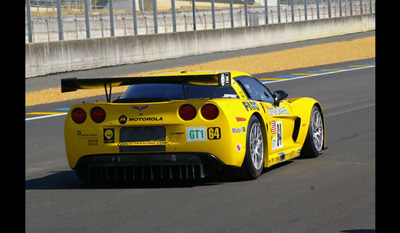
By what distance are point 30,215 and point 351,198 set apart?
278cm

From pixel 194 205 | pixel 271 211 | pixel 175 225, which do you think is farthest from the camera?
pixel 194 205

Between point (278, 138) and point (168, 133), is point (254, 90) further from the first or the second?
point (168, 133)

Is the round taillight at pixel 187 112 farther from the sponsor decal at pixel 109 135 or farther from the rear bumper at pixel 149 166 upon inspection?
the sponsor decal at pixel 109 135

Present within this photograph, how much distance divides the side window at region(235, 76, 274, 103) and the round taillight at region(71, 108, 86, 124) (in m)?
1.82

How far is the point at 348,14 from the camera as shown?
58.1 m

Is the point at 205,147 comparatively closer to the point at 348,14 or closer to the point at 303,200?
the point at 303,200

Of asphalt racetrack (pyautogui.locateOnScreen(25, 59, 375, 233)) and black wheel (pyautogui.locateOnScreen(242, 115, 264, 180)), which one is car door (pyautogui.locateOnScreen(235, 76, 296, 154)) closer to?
black wheel (pyautogui.locateOnScreen(242, 115, 264, 180))

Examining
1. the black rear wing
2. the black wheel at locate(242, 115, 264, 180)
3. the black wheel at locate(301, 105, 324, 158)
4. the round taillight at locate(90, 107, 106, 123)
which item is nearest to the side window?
the black wheel at locate(242, 115, 264, 180)

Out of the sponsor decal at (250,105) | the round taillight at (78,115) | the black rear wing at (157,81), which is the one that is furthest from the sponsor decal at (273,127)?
the round taillight at (78,115)

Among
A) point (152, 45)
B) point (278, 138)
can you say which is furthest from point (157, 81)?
point (152, 45)

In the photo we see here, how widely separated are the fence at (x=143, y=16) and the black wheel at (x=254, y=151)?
20.5 m

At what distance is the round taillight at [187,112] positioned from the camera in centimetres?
769
